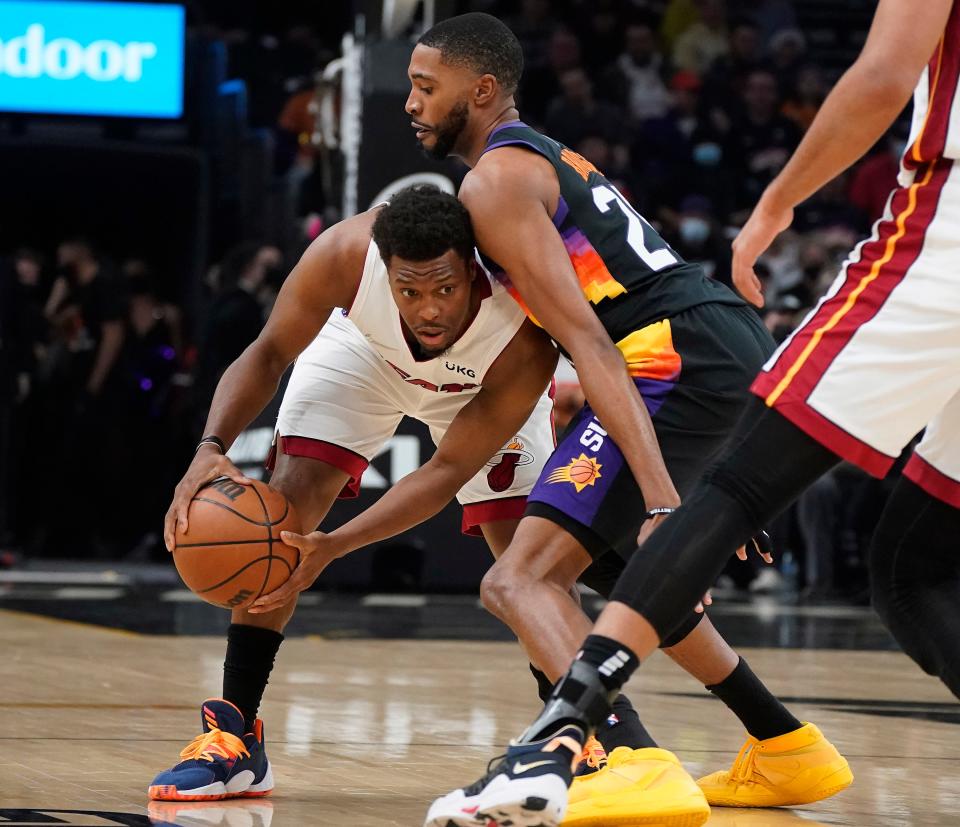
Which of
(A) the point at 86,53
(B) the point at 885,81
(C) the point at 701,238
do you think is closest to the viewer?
(B) the point at 885,81

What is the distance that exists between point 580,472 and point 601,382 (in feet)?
0.69

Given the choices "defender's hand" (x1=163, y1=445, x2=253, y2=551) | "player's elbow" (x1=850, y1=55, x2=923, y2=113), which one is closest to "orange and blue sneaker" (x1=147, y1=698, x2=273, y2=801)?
"defender's hand" (x1=163, y1=445, x2=253, y2=551)

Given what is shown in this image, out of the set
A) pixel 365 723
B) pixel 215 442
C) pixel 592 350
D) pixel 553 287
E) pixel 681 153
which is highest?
pixel 681 153

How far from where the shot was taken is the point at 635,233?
386cm

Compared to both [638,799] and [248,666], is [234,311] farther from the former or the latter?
[638,799]

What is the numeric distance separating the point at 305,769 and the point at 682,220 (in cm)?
965

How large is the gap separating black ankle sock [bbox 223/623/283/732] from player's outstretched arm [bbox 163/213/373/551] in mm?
406

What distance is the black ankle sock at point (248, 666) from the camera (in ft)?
13.1

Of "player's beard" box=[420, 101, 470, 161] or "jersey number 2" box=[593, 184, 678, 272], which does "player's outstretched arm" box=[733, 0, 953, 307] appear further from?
"player's beard" box=[420, 101, 470, 161]

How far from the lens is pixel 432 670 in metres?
6.43

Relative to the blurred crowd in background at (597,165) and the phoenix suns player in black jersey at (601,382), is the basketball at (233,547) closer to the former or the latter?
the phoenix suns player in black jersey at (601,382)

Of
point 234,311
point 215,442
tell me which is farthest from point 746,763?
point 234,311

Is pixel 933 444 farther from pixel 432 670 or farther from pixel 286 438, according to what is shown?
pixel 432 670

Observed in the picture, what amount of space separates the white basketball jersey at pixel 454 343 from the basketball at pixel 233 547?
0.49 m
